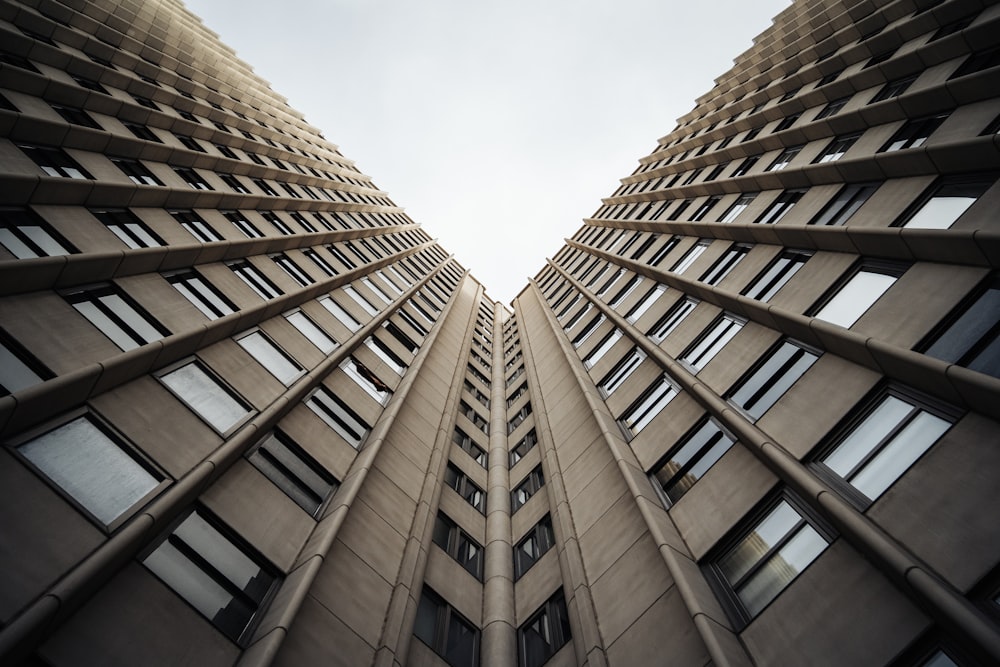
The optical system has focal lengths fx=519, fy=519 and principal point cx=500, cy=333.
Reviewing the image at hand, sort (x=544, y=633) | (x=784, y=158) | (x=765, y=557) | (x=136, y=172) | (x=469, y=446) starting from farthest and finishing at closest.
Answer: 1. (x=469, y=446)
2. (x=784, y=158)
3. (x=136, y=172)
4. (x=544, y=633)
5. (x=765, y=557)

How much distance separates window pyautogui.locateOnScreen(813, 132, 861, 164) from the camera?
18.3 meters

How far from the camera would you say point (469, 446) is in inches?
942

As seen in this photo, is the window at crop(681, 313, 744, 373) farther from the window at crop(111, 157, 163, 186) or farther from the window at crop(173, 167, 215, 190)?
the window at crop(173, 167, 215, 190)

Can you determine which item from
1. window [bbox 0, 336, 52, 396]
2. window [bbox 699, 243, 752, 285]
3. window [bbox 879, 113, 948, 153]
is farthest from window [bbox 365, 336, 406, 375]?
window [bbox 879, 113, 948, 153]

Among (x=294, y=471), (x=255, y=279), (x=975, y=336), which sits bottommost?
(x=294, y=471)

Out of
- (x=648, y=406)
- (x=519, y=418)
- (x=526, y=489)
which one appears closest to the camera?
(x=648, y=406)

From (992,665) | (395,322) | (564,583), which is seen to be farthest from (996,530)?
(395,322)

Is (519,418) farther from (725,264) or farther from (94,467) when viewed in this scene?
(94,467)

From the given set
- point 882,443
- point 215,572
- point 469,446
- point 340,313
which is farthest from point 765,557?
point 340,313

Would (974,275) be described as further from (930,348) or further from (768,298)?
(768,298)

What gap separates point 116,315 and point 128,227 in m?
4.23

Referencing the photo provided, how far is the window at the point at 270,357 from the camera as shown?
15.6m

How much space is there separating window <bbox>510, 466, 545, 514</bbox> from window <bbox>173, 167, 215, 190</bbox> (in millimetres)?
17248

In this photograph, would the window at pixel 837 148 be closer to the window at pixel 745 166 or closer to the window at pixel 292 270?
the window at pixel 745 166
